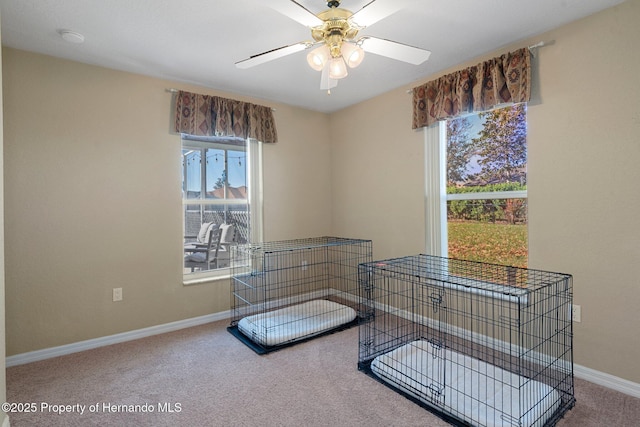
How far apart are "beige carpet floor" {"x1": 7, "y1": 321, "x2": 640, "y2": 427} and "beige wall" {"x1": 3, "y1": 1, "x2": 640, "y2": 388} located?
1.23 feet

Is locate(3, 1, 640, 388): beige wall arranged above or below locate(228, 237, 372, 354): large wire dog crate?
above

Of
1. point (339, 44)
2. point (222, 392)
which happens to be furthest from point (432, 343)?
point (339, 44)

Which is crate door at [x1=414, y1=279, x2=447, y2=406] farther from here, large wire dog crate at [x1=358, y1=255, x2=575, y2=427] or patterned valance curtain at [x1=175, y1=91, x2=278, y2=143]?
patterned valance curtain at [x1=175, y1=91, x2=278, y2=143]

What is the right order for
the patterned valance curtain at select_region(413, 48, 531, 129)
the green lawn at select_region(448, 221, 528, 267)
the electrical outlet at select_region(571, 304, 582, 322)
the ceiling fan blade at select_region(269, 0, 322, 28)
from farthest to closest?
the green lawn at select_region(448, 221, 528, 267) → the patterned valance curtain at select_region(413, 48, 531, 129) → the electrical outlet at select_region(571, 304, 582, 322) → the ceiling fan blade at select_region(269, 0, 322, 28)

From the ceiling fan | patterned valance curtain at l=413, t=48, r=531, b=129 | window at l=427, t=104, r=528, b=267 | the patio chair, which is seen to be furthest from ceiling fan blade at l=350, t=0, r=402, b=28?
the patio chair

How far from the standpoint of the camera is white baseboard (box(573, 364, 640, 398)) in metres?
2.14

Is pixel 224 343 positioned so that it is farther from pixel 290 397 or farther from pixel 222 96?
pixel 222 96

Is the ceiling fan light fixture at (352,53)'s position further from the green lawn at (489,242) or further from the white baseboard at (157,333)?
the white baseboard at (157,333)

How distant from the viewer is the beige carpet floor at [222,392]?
6.40 ft

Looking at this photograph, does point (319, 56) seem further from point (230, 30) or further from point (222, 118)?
point (222, 118)

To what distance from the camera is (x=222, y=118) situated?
3541 millimetres

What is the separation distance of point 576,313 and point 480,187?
47.3 inches

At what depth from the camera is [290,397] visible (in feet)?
7.12

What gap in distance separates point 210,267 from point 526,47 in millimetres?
3582
